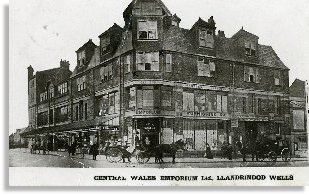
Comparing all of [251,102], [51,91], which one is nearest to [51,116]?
[51,91]

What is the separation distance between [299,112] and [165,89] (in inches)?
83.8

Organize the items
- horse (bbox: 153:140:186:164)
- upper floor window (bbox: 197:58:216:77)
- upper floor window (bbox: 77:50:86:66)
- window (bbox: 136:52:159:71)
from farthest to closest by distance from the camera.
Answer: upper floor window (bbox: 197:58:216:77), upper floor window (bbox: 77:50:86:66), window (bbox: 136:52:159:71), horse (bbox: 153:140:186:164)

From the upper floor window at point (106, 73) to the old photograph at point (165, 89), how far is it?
0.02 m

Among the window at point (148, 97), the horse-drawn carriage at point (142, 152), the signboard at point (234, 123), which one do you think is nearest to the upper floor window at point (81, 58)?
the window at point (148, 97)

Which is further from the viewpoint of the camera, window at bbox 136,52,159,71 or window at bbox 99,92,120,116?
window at bbox 99,92,120,116

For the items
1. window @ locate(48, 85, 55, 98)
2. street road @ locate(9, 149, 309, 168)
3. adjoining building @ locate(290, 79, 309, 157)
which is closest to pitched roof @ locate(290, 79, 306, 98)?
adjoining building @ locate(290, 79, 309, 157)

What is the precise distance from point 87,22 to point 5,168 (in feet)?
8.31

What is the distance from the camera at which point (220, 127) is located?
8.59 m

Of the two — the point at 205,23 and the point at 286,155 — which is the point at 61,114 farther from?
the point at 286,155

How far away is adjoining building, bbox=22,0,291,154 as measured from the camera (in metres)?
8.41

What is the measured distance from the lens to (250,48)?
8.77 metres

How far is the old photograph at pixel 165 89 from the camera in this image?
831cm

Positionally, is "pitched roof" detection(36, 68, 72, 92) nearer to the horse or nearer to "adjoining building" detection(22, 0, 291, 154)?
"adjoining building" detection(22, 0, 291, 154)

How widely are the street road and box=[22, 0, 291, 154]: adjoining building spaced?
256mm
